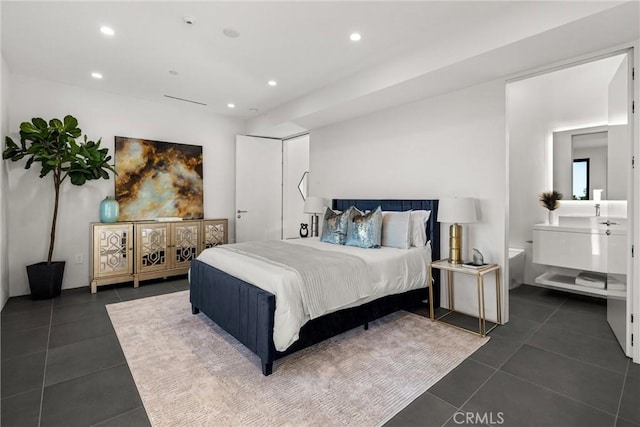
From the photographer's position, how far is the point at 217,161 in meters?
5.76

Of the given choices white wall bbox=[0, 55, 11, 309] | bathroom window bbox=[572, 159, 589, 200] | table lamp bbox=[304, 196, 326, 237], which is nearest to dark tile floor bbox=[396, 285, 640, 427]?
bathroom window bbox=[572, 159, 589, 200]

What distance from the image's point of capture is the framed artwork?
185 inches

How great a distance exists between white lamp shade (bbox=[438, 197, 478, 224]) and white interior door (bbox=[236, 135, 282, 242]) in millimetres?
3856

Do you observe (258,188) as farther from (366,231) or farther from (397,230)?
(397,230)

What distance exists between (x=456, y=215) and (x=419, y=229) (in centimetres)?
55

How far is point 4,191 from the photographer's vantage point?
3.72 meters

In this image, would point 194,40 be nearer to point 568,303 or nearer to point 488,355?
point 488,355

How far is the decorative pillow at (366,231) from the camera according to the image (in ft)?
11.0

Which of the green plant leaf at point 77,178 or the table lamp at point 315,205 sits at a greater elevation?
the green plant leaf at point 77,178

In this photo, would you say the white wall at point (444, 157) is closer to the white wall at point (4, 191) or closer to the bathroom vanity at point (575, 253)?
the bathroom vanity at point (575, 253)

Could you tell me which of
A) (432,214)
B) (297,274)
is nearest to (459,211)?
(432,214)

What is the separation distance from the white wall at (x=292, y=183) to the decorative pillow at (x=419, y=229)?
312cm
